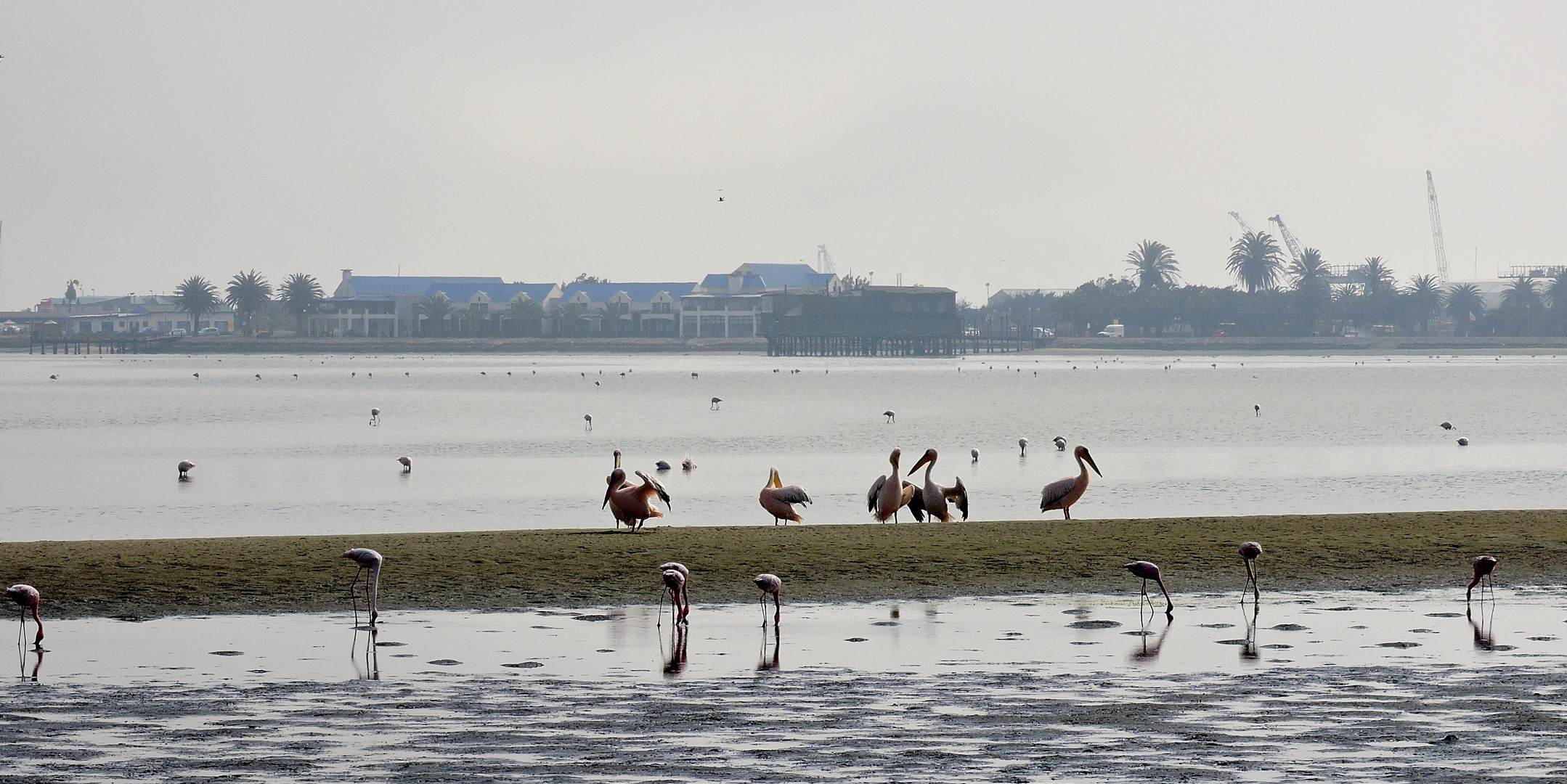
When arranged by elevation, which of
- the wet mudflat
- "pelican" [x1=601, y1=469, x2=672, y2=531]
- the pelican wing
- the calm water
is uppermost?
"pelican" [x1=601, y1=469, x2=672, y2=531]

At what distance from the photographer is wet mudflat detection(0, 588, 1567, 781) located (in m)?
10.1

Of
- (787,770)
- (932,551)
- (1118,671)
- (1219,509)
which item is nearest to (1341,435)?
(1219,509)

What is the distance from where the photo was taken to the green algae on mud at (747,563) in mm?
17062

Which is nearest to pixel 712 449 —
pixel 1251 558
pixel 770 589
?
pixel 1251 558

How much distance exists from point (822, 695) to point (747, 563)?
6288mm

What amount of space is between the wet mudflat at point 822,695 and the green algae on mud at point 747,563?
32.6 inches

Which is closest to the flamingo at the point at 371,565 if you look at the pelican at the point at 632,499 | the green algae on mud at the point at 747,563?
the green algae on mud at the point at 747,563

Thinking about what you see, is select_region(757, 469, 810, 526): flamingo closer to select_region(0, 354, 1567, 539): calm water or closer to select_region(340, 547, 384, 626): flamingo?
select_region(0, 354, 1567, 539): calm water

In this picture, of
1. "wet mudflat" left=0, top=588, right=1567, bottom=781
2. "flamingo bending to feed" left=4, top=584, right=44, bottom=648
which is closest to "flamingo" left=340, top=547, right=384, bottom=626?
"wet mudflat" left=0, top=588, right=1567, bottom=781

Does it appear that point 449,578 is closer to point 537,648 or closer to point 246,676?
point 537,648

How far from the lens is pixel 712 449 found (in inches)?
2151

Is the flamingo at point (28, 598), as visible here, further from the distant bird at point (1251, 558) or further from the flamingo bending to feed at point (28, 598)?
the distant bird at point (1251, 558)

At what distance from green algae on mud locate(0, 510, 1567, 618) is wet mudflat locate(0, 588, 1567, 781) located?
83cm

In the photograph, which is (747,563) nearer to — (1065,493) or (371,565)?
(371,565)
